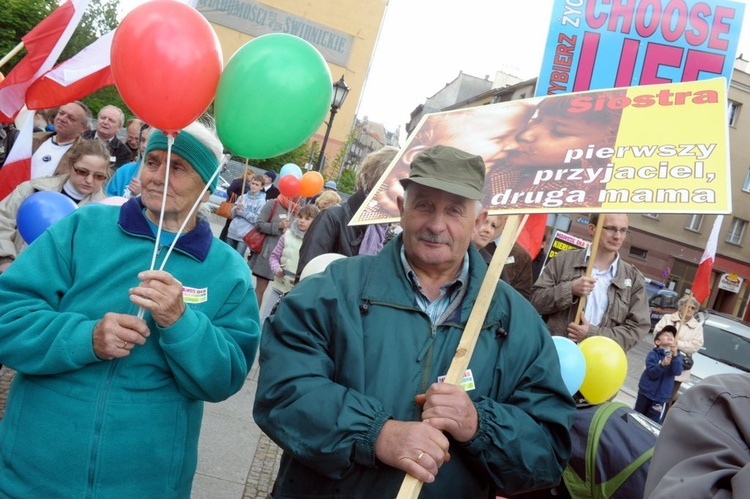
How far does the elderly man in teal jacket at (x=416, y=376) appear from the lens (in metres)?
1.95

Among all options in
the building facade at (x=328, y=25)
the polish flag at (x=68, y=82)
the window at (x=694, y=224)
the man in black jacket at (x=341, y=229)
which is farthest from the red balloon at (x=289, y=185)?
the building facade at (x=328, y=25)

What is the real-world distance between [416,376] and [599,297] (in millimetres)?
2872

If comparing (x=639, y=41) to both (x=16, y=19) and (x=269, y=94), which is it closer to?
(x=269, y=94)

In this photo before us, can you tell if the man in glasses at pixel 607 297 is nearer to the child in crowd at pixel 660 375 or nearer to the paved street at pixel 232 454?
the paved street at pixel 232 454

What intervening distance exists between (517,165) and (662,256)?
39424 millimetres

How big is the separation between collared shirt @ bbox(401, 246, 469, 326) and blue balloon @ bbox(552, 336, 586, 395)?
2.65ft

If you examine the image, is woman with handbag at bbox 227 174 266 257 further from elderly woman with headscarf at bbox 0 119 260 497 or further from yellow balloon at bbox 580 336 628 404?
elderly woman with headscarf at bbox 0 119 260 497

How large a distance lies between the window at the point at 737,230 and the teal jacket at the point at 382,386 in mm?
42540

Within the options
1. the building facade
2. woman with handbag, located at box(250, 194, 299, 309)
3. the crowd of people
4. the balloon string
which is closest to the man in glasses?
the crowd of people

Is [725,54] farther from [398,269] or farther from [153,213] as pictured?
[153,213]

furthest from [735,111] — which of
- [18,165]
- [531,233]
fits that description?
[18,165]

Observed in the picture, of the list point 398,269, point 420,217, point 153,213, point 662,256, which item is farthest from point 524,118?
point 662,256

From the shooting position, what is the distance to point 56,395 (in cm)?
218

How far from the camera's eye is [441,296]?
7.58ft
